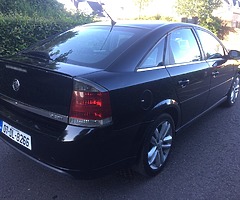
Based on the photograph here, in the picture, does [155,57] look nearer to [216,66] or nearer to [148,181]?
[148,181]

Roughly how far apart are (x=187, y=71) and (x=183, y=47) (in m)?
0.34

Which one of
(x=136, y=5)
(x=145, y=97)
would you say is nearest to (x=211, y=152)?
(x=145, y=97)

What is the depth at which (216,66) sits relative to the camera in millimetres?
3824

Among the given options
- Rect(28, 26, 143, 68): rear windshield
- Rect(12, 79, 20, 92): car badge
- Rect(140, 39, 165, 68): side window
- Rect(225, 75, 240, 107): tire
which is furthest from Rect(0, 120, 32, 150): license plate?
Rect(225, 75, 240, 107): tire

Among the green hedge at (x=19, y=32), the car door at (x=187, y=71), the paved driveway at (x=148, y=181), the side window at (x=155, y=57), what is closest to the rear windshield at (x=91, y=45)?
the side window at (x=155, y=57)

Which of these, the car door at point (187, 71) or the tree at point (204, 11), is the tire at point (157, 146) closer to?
the car door at point (187, 71)

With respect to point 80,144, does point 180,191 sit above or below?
below

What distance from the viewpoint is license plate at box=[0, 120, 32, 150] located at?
227cm

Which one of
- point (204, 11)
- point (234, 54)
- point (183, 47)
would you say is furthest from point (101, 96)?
point (204, 11)

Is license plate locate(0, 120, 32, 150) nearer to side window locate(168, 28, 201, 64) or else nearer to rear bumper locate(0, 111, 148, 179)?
rear bumper locate(0, 111, 148, 179)

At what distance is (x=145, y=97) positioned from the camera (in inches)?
93.7

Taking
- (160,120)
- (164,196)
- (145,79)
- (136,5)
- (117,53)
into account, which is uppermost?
(136,5)

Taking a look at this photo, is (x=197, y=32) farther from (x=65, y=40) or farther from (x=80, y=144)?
(x=80, y=144)

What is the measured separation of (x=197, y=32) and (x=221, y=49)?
40.1 inches
